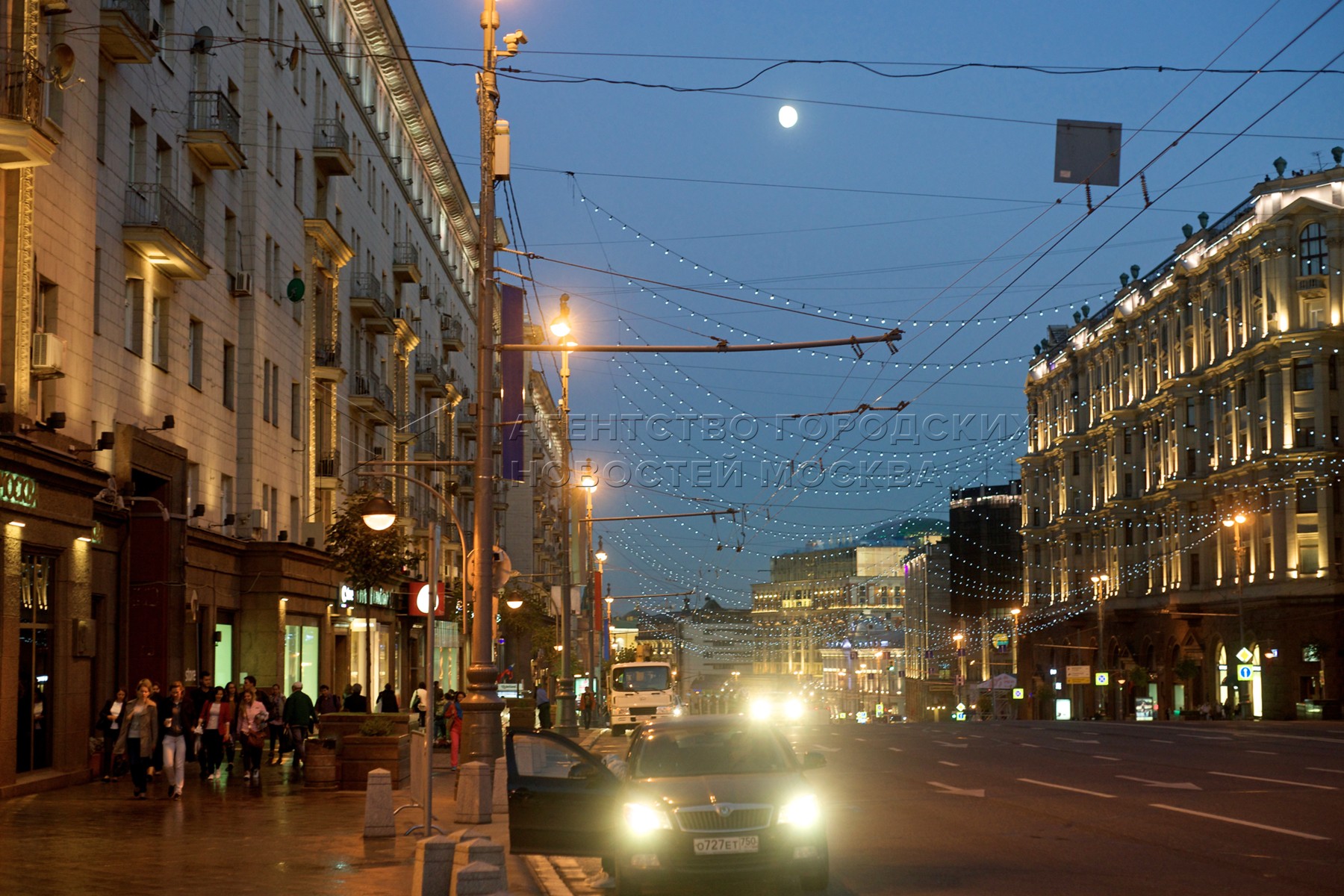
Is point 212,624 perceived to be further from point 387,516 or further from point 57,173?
point 387,516

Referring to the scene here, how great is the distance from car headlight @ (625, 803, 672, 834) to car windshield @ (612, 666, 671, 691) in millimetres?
41333

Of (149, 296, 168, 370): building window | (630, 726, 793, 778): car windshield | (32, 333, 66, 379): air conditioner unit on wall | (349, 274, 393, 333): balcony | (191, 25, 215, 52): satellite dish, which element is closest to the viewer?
(630, 726, 793, 778): car windshield

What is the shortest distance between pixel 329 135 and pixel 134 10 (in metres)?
18.6

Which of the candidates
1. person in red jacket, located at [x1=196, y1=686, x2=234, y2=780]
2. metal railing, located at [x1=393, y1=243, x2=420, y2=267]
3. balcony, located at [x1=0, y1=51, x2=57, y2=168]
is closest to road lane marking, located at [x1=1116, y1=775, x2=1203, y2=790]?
person in red jacket, located at [x1=196, y1=686, x2=234, y2=780]

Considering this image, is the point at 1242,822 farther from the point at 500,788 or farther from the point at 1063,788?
the point at 500,788

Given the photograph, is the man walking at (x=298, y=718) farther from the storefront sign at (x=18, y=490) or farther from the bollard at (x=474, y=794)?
the bollard at (x=474, y=794)

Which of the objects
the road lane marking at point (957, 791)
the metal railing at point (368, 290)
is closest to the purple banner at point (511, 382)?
the road lane marking at point (957, 791)

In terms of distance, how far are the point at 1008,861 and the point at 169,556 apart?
20602 mm

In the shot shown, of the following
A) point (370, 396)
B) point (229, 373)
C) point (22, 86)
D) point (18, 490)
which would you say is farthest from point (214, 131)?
point (370, 396)

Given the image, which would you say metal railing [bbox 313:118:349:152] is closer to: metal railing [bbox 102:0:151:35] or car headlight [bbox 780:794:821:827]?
metal railing [bbox 102:0:151:35]

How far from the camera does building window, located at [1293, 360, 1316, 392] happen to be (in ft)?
229

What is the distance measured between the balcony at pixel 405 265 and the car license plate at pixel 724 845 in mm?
48806

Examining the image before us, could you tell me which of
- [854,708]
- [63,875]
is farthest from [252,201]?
[854,708]

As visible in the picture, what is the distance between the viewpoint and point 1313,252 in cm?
6919
